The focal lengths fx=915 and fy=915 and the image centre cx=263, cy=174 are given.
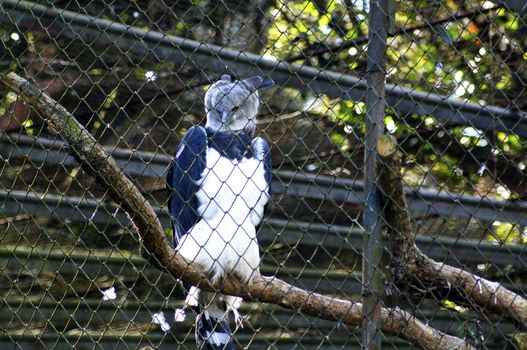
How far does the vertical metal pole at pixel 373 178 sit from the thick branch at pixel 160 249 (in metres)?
0.21

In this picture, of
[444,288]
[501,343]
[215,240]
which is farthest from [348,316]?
[501,343]

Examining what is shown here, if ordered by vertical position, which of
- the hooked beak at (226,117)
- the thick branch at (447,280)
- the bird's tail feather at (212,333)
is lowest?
the thick branch at (447,280)

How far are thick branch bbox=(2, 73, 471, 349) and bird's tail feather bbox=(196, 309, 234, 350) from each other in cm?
38

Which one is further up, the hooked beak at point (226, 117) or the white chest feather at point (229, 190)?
the hooked beak at point (226, 117)

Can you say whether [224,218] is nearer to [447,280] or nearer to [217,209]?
[217,209]

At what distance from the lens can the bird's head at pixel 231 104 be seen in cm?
297

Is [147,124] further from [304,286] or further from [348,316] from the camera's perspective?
[348,316]

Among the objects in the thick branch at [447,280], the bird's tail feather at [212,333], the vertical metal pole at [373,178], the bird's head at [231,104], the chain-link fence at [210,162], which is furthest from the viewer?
the bird's head at [231,104]

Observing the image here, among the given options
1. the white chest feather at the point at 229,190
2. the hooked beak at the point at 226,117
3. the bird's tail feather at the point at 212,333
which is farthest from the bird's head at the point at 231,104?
the bird's tail feather at the point at 212,333

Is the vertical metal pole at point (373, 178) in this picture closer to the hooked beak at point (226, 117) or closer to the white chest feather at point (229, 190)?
the white chest feather at point (229, 190)

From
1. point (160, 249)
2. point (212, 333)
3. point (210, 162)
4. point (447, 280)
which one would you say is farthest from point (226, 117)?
point (447, 280)

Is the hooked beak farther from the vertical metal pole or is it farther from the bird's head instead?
the vertical metal pole

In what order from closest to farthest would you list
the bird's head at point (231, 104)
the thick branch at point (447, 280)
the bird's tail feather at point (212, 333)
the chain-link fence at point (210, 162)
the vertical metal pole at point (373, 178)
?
the vertical metal pole at point (373, 178), the thick branch at point (447, 280), the chain-link fence at point (210, 162), the bird's tail feather at point (212, 333), the bird's head at point (231, 104)

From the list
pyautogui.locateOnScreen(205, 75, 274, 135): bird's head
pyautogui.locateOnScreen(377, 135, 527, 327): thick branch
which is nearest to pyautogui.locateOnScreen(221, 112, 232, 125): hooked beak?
pyautogui.locateOnScreen(205, 75, 274, 135): bird's head
